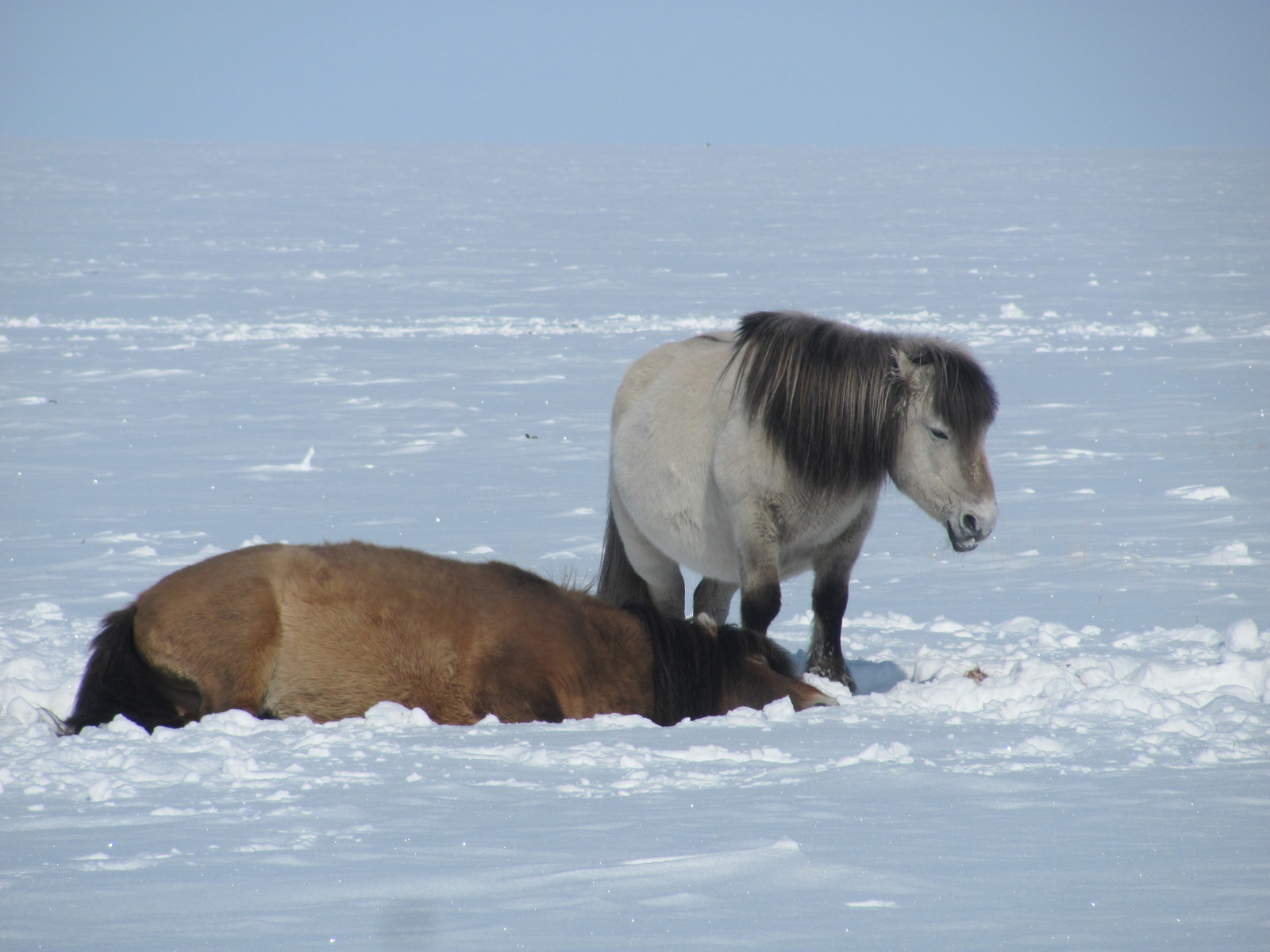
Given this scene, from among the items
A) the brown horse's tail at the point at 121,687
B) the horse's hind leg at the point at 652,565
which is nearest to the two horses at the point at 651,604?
the brown horse's tail at the point at 121,687

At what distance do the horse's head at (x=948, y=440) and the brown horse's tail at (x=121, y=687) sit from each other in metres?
2.65

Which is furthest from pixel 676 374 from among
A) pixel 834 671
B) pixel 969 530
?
pixel 969 530

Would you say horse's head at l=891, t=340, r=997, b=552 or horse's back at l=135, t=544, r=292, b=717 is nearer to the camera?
horse's back at l=135, t=544, r=292, b=717

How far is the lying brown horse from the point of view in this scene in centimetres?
380

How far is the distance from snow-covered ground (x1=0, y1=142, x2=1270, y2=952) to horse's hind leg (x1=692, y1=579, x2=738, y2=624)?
37 centimetres

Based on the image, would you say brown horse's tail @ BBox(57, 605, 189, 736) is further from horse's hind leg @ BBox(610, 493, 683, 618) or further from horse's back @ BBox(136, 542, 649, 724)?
horse's hind leg @ BBox(610, 493, 683, 618)

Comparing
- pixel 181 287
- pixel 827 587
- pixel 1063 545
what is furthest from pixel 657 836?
pixel 181 287

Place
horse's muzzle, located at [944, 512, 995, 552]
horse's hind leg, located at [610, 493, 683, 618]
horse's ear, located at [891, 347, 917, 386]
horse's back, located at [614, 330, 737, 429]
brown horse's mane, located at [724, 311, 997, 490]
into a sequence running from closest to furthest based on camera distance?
1. horse's muzzle, located at [944, 512, 995, 552]
2. brown horse's mane, located at [724, 311, 997, 490]
3. horse's ear, located at [891, 347, 917, 386]
4. horse's back, located at [614, 330, 737, 429]
5. horse's hind leg, located at [610, 493, 683, 618]

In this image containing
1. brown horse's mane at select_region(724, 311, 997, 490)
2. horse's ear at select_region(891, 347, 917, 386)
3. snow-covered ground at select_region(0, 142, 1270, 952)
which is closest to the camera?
snow-covered ground at select_region(0, 142, 1270, 952)

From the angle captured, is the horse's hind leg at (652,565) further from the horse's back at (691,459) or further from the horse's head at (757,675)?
the horse's head at (757,675)

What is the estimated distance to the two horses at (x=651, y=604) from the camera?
3834mm

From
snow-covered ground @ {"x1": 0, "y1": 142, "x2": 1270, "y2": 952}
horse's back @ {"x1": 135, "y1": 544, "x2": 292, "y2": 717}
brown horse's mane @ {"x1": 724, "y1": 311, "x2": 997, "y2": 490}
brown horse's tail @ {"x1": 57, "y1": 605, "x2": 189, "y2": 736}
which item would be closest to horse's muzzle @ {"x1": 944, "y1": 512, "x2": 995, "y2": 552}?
brown horse's mane @ {"x1": 724, "y1": 311, "x2": 997, "y2": 490}

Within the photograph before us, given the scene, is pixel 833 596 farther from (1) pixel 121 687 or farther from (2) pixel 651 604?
(1) pixel 121 687

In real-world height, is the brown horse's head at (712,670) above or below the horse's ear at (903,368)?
below
